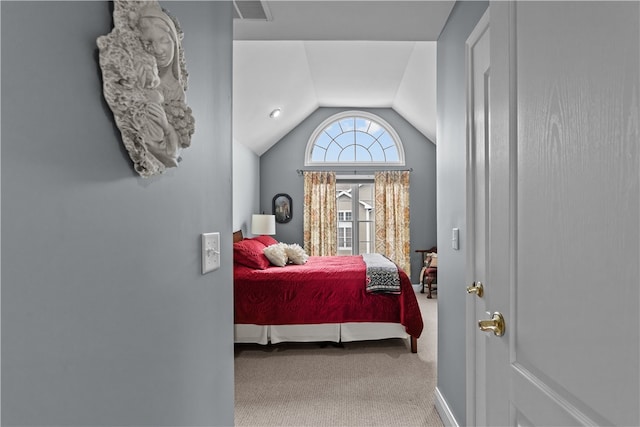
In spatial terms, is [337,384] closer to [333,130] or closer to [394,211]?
[394,211]

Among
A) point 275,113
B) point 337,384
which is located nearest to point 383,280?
point 337,384

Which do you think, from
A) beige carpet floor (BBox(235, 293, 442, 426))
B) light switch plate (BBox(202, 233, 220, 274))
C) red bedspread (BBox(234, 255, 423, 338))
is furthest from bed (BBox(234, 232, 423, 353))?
light switch plate (BBox(202, 233, 220, 274))

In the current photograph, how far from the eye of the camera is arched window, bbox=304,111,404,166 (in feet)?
22.0

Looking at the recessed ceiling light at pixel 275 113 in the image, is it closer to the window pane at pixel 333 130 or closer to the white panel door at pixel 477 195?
the window pane at pixel 333 130

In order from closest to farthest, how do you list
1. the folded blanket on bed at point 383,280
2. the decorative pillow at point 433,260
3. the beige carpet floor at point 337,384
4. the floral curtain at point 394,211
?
the beige carpet floor at point 337,384, the folded blanket on bed at point 383,280, the decorative pillow at point 433,260, the floral curtain at point 394,211

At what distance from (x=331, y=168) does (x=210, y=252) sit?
5.60 m

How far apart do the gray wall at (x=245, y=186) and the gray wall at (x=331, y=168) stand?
25cm

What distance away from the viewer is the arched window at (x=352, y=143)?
6.70 m

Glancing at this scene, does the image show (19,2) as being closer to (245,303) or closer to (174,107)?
(174,107)

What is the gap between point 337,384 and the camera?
2922 millimetres

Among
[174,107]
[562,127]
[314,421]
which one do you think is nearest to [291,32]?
[174,107]

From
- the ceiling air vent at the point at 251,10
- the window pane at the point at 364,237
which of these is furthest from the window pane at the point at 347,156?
the ceiling air vent at the point at 251,10

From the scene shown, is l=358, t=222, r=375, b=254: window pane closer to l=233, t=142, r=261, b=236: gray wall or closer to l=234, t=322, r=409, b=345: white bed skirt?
l=233, t=142, r=261, b=236: gray wall

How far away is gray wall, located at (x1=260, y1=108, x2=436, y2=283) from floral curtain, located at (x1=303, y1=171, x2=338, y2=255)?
0.14 m
